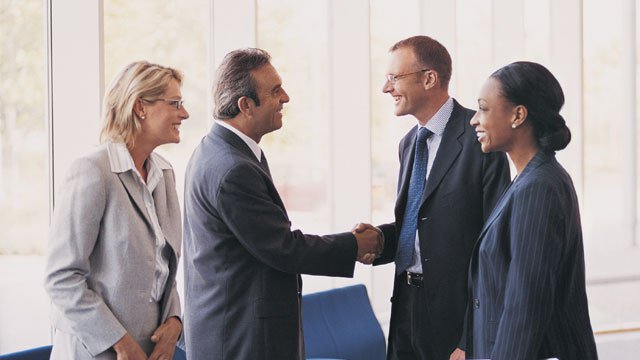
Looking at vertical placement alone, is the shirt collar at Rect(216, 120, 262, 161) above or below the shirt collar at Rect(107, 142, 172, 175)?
above

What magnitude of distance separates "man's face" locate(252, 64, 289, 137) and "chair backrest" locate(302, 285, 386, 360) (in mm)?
1591

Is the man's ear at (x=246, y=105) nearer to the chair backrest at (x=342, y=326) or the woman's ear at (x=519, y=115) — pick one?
the woman's ear at (x=519, y=115)

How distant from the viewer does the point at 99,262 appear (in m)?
2.45

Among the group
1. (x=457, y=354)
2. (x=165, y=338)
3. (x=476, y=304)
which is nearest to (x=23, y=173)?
(x=165, y=338)

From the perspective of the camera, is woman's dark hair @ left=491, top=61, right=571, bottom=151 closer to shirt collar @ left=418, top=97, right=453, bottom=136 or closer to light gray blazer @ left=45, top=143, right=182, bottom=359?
shirt collar @ left=418, top=97, right=453, bottom=136

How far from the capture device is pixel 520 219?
6.99 feet

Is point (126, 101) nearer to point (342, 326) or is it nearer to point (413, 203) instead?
point (413, 203)

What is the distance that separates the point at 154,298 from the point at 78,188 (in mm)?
416

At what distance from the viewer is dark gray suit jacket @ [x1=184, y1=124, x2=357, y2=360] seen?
2518 mm

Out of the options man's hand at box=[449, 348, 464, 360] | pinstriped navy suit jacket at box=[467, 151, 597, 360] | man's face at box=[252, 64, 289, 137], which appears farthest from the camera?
man's hand at box=[449, 348, 464, 360]

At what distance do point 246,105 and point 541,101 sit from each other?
92 cm

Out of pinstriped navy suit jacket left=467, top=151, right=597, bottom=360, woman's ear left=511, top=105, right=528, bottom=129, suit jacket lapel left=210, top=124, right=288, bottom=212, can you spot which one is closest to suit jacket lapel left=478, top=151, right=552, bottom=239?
pinstriped navy suit jacket left=467, top=151, right=597, bottom=360

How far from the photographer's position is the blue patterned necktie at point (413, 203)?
2.97m

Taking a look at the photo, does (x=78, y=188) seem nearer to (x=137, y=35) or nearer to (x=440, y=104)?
(x=440, y=104)
